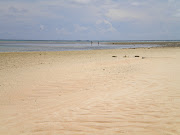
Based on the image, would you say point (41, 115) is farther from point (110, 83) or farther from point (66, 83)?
point (110, 83)

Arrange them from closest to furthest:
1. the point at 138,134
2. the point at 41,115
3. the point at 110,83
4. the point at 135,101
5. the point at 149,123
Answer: the point at 138,134, the point at 149,123, the point at 41,115, the point at 135,101, the point at 110,83

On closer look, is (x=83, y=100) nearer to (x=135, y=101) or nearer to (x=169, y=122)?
(x=135, y=101)

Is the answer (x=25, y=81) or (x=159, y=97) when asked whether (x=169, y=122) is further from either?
(x=25, y=81)

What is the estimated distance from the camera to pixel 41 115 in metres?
3.74

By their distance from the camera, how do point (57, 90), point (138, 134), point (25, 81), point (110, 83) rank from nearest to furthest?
point (138, 134)
point (57, 90)
point (110, 83)
point (25, 81)

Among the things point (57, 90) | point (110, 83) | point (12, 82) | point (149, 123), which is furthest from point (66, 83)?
point (149, 123)

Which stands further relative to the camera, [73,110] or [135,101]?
[135,101]

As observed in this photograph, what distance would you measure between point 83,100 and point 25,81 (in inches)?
127

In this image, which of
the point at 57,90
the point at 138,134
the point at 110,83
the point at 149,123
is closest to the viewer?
the point at 138,134

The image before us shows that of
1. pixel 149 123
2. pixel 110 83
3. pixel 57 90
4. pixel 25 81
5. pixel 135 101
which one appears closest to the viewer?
pixel 149 123

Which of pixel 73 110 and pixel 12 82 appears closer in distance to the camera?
pixel 73 110

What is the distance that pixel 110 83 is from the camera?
20.6 feet

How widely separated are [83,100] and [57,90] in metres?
1.35

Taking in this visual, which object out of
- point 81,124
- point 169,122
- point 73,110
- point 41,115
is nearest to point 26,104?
point 41,115
